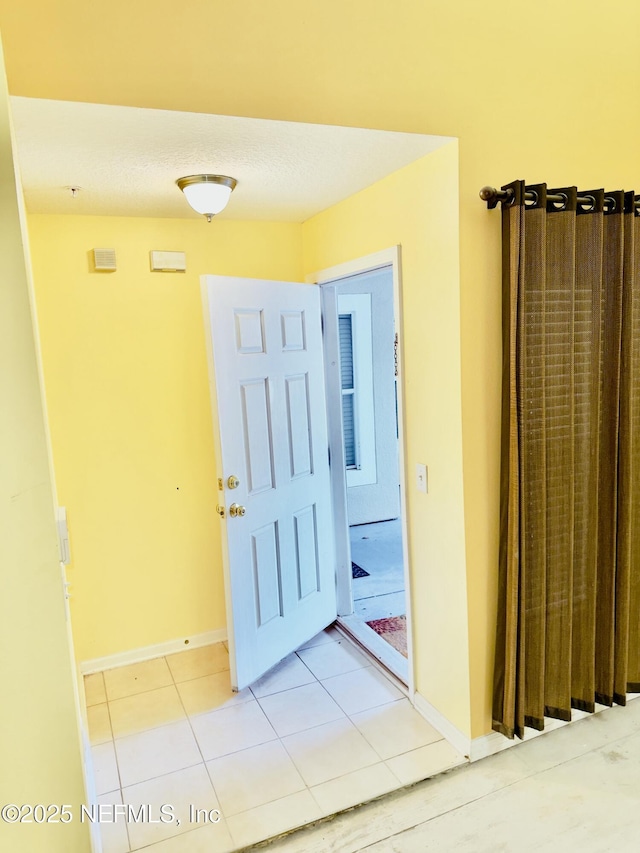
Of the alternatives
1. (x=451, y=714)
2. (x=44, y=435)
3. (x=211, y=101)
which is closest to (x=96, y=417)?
(x=211, y=101)

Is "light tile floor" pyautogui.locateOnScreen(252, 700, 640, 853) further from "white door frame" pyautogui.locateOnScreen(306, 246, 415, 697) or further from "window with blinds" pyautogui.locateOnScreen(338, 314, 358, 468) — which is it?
"window with blinds" pyautogui.locateOnScreen(338, 314, 358, 468)

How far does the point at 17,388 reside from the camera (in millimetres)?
998

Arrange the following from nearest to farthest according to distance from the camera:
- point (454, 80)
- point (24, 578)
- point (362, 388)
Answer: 1. point (24, 578)
2. point (454, 80)
3. point (362, 388)

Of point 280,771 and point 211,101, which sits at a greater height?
point 211,101

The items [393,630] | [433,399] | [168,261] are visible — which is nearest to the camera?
[433,399]

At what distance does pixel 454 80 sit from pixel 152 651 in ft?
9.63

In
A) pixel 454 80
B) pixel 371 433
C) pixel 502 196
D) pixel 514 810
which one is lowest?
pixel 514 810

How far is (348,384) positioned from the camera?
4766 mm

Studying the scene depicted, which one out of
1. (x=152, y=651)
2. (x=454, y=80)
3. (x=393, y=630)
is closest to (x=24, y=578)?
(x=454, y=80)

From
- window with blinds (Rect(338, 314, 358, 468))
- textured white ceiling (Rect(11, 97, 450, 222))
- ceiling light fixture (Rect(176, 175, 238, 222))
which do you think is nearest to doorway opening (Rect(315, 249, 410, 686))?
window with blinds (Rect(338, 314, 358, 468))

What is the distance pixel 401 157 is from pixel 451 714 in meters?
2.16

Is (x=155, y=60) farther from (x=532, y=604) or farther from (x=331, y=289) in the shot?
(x=532, y=604)

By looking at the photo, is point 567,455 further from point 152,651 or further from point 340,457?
point 152,651

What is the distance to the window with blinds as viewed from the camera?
4.70 m
